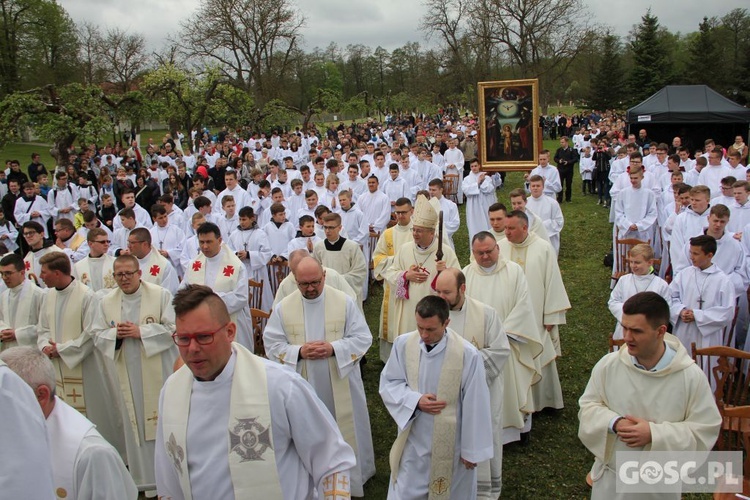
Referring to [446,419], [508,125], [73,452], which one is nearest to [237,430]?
[73,452]

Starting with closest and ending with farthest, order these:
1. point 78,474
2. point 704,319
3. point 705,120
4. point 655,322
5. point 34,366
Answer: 1. point 78,474
2. point 34,366
3. point 655,322
4. point 704,319
5. point 705,120

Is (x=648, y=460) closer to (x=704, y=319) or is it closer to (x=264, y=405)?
(x=264, y=405)

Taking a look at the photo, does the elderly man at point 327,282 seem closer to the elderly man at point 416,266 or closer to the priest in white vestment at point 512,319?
the elderly man at point 416,266

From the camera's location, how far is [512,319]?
19.8 feet

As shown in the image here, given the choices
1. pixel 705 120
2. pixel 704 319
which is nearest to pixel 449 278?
pixel 704 319

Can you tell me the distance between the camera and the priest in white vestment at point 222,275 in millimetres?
7301

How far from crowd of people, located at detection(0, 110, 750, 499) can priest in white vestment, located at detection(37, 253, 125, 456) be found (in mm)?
19

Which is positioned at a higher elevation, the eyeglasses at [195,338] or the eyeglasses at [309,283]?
the eyeglasses at [195,338]

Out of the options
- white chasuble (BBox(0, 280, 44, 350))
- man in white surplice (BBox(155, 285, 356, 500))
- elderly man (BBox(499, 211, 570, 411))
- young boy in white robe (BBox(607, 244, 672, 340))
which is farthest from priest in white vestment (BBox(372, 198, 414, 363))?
man in white surplice (BBox(155, 285, 356, 500))

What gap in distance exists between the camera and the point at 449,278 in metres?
5.04

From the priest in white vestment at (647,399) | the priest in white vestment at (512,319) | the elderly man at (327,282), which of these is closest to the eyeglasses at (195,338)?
the priest in white vestment at (647,399)

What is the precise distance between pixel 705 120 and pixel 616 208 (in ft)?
42.0

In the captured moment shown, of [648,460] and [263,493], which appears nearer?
[263,493]

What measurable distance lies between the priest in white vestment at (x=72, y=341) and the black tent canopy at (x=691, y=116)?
20998mm
